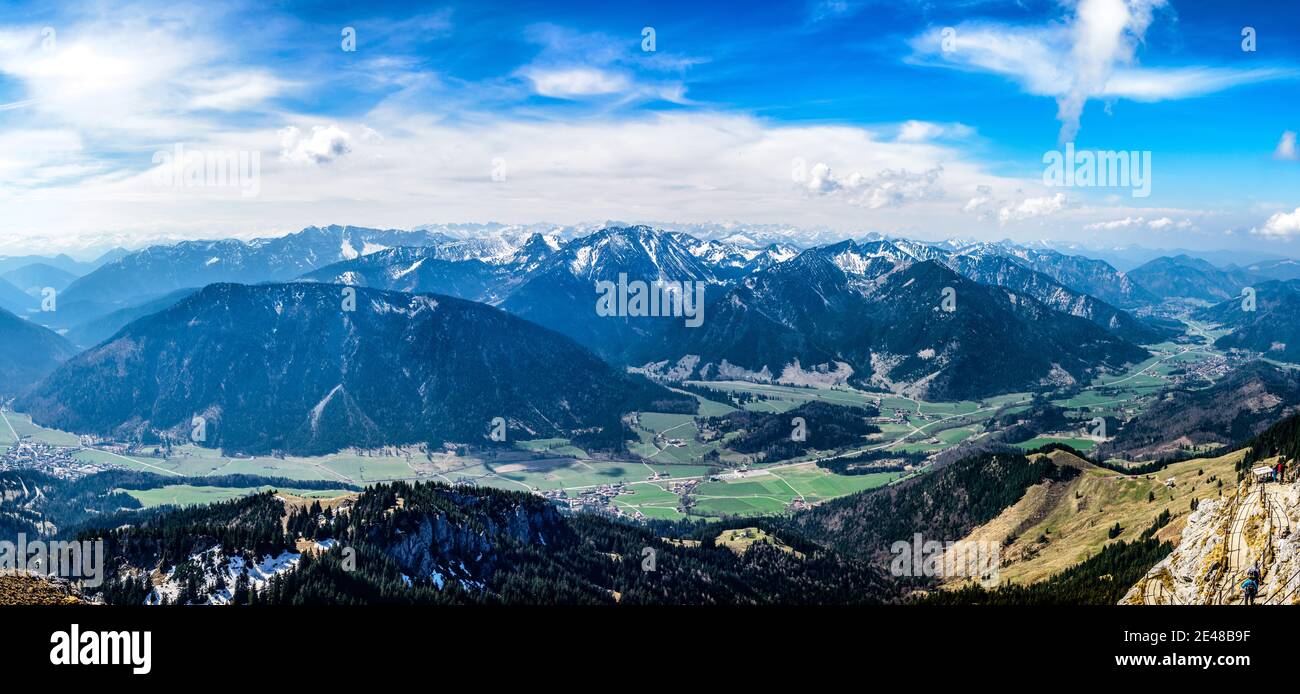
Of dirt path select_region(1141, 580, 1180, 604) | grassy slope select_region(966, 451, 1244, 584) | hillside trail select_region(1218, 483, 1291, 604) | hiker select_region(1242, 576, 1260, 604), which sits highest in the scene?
hillside trail select_region(1218, 483, 1291, 604)

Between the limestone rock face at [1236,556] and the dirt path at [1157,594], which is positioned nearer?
the limestone rock face at [1236,556]

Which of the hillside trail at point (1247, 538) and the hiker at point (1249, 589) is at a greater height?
the hillside trail at point (1247, 538)

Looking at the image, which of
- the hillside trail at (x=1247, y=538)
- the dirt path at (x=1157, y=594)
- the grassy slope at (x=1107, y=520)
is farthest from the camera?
the grassy slope at (x=1107, y=520)

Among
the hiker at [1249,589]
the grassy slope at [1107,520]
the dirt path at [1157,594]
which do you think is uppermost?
the hiker at [1249,589]

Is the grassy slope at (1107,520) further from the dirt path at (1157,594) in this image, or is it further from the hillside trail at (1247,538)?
the hillside trail at (1247,538)

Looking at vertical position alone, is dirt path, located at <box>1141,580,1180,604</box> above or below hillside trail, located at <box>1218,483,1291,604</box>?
below

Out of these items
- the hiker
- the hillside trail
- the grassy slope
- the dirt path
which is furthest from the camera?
the grassy slope

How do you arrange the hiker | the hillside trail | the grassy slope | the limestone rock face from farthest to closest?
the grassy slope < the hillside trail < the limestone rock face < the hiker

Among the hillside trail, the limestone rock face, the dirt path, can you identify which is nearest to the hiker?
the limestone rock face

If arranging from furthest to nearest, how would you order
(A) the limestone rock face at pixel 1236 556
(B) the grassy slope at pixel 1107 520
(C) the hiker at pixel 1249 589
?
(B) the grassy slope at pixel 1107 520 < (A) the limestone rock face at pixel 1236 556 < (C) the hiker at pixel 1249 589

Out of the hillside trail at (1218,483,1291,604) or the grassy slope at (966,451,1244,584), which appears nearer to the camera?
the hillside trail at (1218,483,1291,604)

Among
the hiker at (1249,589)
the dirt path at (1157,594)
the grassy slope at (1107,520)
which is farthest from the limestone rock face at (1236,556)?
the grassy slope at (1107,520)

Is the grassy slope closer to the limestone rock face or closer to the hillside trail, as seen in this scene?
the limestone rock face
